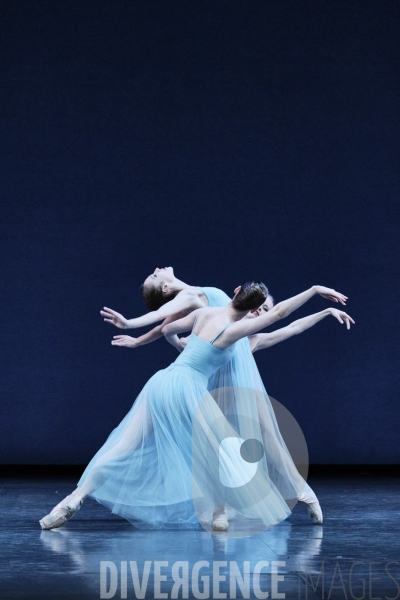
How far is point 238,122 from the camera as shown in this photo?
556 centimetres

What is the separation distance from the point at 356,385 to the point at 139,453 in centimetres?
269

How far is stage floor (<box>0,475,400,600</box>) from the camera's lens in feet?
6.94

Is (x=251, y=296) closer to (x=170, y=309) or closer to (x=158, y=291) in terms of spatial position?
(x=170, y=309)

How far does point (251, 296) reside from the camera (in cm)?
325

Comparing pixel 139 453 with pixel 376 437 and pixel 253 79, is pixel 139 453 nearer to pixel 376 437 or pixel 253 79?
pixel 376 437

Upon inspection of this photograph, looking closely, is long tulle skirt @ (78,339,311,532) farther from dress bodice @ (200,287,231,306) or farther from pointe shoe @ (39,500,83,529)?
dress bodice @ (200,287,231,306)

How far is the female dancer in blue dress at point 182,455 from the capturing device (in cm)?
311

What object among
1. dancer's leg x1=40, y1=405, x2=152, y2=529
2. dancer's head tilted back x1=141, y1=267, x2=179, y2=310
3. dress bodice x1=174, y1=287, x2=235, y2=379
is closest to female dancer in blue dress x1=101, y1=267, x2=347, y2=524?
dancer's head tilted back x1=141, y1=267, x2=179, y2=310

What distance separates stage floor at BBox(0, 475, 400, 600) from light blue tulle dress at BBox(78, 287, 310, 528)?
0.11 meters

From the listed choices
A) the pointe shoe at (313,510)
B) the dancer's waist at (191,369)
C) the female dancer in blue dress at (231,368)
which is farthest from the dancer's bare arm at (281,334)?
the pointe shoe at (313,510)

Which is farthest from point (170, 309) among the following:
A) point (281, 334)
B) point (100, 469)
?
point (100, 469)

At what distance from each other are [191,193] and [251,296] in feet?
7.83

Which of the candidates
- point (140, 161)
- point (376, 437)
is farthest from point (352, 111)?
point (376, 437)

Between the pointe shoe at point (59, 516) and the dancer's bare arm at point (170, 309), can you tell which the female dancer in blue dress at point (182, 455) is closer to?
the pointe shoe at point (59, 516)
